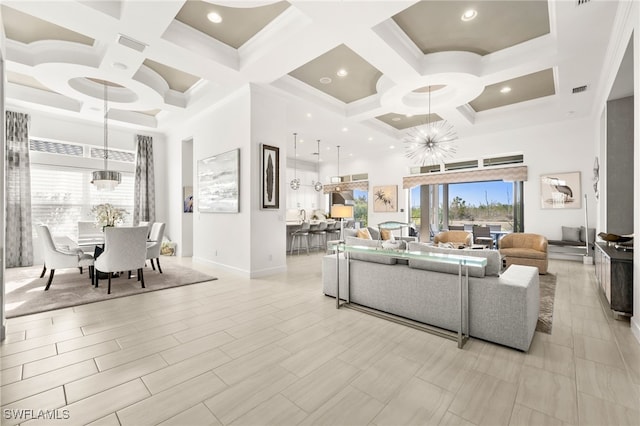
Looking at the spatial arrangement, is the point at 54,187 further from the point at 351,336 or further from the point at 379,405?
the point at 379,405

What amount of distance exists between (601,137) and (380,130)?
441cm

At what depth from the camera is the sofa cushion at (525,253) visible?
5.14 meters

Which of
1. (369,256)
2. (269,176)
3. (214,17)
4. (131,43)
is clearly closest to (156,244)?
(269,176)

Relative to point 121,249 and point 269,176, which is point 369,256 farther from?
point 121,249

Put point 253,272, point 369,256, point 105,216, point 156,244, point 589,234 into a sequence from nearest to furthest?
point 369,256, point 105,216, point 253,272, point 156,244, point 589,234

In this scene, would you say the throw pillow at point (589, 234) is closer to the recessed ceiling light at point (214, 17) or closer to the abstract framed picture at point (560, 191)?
the abstract framed picture at point (560, 191)

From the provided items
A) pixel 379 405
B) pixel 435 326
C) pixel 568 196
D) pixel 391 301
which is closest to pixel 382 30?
pixel 391 301

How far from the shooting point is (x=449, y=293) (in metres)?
2.67

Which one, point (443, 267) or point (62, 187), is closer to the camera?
point (443, 267)

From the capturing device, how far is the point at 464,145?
817 cm

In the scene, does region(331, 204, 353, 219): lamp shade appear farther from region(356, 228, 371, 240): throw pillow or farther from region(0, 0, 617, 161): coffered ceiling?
region(0, 0, 617, 161): coffered ceiling

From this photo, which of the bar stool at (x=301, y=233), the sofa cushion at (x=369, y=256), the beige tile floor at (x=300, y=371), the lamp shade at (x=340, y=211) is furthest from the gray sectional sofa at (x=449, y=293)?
the bar stool at (x=301, y=233)

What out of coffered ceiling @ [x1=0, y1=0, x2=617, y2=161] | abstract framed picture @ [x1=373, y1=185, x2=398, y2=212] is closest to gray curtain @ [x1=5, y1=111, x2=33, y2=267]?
coffered ceiling @ [x1=0, y1=0, x2=617, y2=161]

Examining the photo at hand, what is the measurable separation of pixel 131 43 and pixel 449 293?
4.91m
